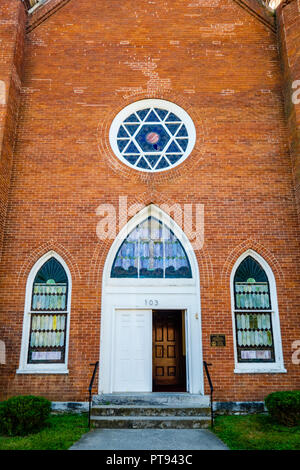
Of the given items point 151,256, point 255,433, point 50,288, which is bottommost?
point 255,433

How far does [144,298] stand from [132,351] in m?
1.22

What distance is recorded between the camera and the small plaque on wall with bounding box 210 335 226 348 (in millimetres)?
8164

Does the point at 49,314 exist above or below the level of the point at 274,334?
above

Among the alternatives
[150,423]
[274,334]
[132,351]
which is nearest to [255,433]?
[150,423]

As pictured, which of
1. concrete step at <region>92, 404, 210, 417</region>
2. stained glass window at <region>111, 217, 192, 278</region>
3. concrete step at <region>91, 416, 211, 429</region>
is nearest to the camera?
concrete step at <region>91, 416, 211, 429</region>

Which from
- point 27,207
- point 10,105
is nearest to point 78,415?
point 27,207

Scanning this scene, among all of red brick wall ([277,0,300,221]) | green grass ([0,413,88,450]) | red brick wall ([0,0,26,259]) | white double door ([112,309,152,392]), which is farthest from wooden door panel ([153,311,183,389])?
red brick wall ([0,0,26,259])

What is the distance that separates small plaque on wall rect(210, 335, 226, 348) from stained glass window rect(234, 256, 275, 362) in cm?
41

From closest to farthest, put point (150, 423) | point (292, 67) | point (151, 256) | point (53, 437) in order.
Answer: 1. point (53, 437)
2. point (150, 423)
3. point (151, 256)
4. point (292, 67)

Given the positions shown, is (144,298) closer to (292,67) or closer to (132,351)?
(132,351)

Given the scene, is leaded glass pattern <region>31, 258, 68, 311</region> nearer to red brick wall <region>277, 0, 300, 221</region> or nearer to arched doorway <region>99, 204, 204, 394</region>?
arched doorway <region>99, 204, 204, 394</region>

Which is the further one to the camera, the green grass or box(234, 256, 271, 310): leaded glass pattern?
box(234, 256, 271, 310): leaded glass pattern

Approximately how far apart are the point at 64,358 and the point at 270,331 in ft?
15.4

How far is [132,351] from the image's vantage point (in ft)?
27.7
